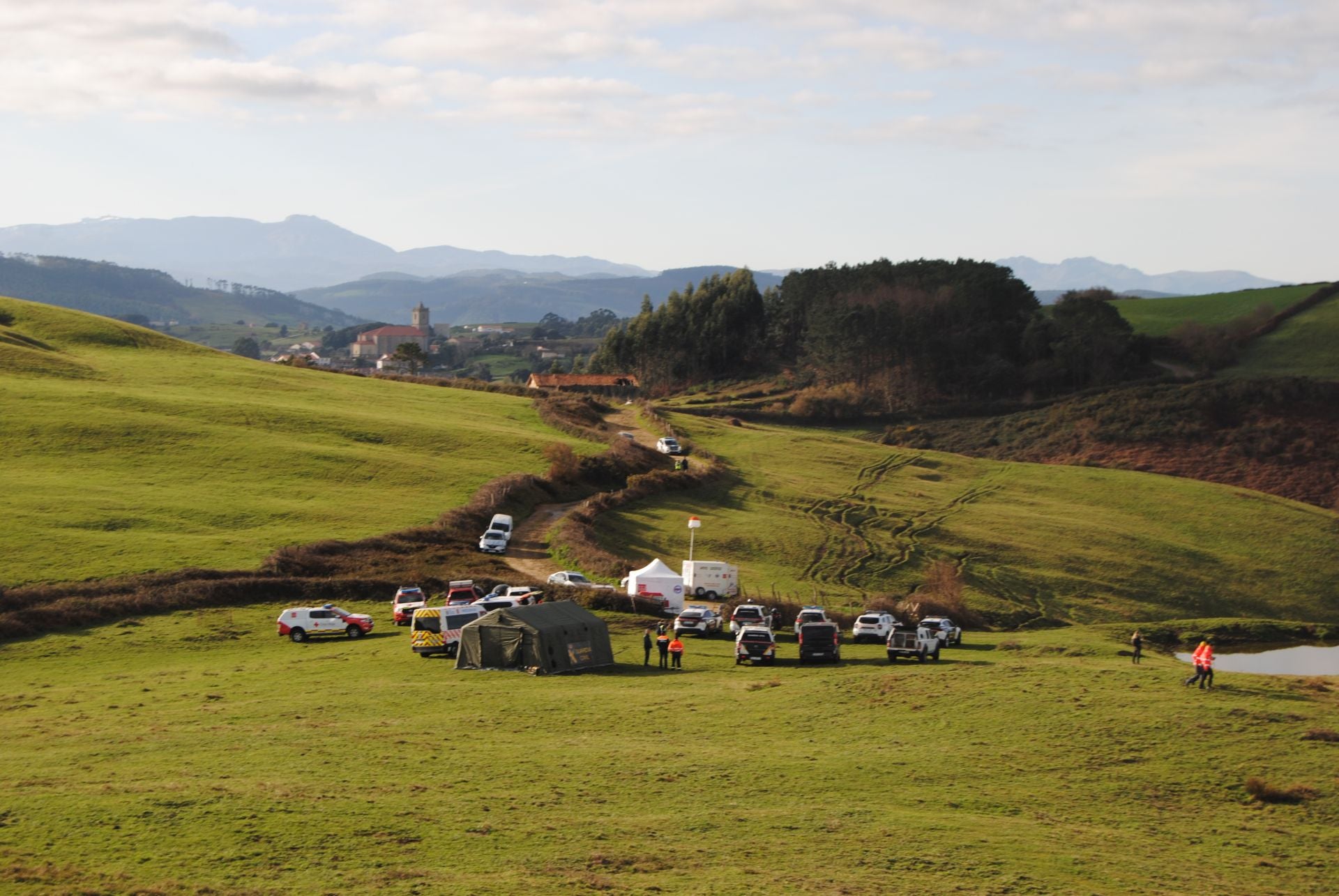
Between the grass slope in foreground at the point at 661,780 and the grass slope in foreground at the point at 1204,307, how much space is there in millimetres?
132511

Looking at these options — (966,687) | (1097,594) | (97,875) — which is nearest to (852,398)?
(1097,594)

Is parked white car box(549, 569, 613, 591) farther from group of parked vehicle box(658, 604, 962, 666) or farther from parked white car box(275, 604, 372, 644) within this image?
parked white car box(275, 604, 372, 644)

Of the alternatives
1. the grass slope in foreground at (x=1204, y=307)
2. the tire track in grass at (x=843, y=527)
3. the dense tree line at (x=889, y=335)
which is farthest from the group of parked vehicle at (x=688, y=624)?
the grass slope in foreground at (x=1204, y=307)

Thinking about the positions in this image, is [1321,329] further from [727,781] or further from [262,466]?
[727,781]

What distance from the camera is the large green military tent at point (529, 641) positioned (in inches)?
1527

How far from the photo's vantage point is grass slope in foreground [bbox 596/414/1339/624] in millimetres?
64938

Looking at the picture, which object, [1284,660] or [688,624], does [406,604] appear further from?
[1284,660]

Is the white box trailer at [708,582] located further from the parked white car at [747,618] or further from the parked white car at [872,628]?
the parked white car at [872,628]

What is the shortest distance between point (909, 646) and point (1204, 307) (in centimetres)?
14665

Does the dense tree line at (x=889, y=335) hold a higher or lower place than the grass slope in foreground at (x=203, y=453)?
higher

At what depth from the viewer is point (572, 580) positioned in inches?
2127

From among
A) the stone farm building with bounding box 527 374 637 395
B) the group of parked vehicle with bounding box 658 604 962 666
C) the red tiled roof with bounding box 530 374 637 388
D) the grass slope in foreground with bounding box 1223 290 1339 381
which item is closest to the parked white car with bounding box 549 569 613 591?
the group of parked vehicle with bounding box 658 604 962 666

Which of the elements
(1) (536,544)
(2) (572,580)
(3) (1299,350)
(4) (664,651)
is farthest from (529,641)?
(3) (1299,350)

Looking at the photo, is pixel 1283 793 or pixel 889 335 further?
pixel 889 335
